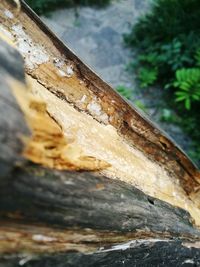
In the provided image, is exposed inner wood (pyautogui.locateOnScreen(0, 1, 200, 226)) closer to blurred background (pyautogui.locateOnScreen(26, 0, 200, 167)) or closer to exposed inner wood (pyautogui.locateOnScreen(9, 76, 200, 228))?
exposed inner wood (pyautogui.locateOnScreen(9, 76, 200, 228))

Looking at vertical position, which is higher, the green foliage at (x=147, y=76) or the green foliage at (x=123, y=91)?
the green foliage at (x=147, y=76)

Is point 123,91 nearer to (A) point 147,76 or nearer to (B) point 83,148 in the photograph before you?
(A) point 147,76

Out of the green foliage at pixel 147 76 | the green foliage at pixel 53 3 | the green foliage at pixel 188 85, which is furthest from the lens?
the green foliage at pixel 53 3

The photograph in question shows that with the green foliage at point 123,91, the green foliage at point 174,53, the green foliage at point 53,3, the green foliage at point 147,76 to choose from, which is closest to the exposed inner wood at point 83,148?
the green foliage at point 174,53

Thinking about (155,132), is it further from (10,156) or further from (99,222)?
(10,156)

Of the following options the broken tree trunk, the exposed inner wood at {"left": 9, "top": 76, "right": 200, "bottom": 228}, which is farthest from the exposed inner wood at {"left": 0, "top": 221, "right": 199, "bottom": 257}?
the exposed inner wood at {"left": 9, "top": 76, "right": 200, "bottom": 228}

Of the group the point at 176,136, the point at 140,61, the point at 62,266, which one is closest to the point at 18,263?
the point at 62,266

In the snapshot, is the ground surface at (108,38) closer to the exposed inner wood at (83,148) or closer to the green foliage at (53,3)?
the green foliage at (53,3)
